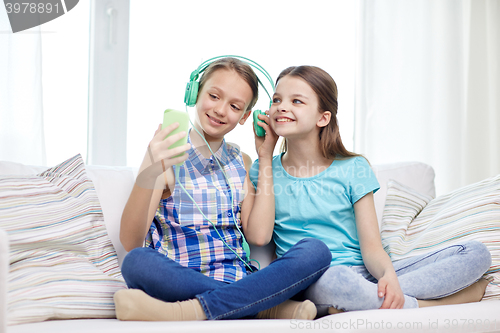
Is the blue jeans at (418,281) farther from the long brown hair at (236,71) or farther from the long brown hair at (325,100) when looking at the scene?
the long brown hair at (236,71)

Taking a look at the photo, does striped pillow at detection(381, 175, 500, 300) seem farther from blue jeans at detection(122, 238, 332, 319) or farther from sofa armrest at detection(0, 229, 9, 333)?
sofa armrest at detection(0, 229, 9, 333)

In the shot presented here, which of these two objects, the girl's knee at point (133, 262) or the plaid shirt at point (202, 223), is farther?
the plaid shirt at point (202, 223)

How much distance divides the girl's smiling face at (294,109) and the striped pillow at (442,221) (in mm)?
398

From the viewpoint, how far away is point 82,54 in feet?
5.98

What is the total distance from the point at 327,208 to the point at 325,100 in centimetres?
37

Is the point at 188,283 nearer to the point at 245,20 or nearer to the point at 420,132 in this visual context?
the point at 245,20

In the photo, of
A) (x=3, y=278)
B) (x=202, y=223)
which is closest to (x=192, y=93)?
(x=202, y=223)

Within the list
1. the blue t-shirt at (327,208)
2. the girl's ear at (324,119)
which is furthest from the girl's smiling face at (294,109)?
the blue t-shirt at (327,208)

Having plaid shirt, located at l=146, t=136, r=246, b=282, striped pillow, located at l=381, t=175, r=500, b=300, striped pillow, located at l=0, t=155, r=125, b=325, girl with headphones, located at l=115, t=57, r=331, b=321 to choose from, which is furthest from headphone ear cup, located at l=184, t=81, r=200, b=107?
striped pillow, located at l=381, t=175, r=500, b=300

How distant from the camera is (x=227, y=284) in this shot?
95 cm

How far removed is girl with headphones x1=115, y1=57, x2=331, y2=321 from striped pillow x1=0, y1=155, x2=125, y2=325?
8 centimetres

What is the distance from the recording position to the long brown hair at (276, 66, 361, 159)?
1334mm

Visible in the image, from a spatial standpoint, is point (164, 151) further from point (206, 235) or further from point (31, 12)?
point (31, 12)

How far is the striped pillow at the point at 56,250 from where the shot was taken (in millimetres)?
902
